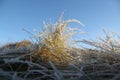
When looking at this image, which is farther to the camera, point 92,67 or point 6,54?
point 6,54

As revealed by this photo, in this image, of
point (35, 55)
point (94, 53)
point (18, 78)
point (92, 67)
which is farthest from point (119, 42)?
point (18, 78)

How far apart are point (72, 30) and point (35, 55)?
57 centimetres

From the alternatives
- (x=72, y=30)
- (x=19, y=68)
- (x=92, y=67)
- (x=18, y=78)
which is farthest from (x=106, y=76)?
(x=72, y=30)

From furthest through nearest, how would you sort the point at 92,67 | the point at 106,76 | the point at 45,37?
1. the point at 45,37
2. the point at 92,67
3. the point at 106,76

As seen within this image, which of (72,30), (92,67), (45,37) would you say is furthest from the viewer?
(72,30)

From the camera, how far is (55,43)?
7.47ft

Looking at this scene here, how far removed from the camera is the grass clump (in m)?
1.95

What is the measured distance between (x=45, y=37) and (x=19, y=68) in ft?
1.34

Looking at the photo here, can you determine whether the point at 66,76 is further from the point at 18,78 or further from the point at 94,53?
the point at 94,53

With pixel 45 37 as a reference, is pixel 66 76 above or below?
below

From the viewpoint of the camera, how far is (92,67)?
170 cm

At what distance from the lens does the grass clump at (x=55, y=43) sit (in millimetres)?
1947

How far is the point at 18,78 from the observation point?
159cm

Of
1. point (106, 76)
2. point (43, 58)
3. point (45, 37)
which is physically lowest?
point (106, 76)
